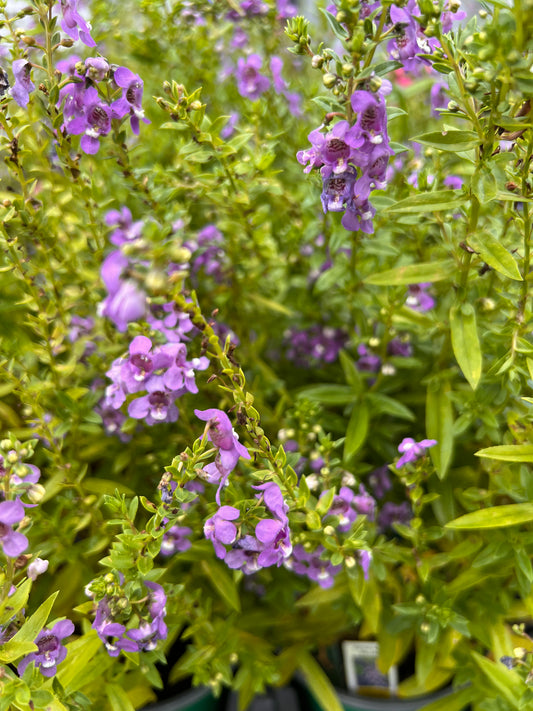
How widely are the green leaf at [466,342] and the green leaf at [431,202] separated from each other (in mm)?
156

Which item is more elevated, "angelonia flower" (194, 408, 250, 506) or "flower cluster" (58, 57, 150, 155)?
"flower cluster" (58, 57, 150, 155)

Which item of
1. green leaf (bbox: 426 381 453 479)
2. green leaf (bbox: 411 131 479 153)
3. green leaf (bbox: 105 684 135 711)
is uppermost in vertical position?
green leaf (bbox: 411 131 479 153)

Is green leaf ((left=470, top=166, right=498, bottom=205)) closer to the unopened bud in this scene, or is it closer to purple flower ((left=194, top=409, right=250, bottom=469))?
the unopened bud

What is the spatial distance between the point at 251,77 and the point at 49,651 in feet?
3.53

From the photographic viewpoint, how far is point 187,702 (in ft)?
3.87

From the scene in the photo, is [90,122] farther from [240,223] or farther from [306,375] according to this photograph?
[306,375]

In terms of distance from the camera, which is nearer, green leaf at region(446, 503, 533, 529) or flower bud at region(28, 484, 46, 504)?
flower bud at region(28, 484, 46, 504)

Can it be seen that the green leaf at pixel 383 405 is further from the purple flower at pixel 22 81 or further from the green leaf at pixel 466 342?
the purple flower at pixel 22 81

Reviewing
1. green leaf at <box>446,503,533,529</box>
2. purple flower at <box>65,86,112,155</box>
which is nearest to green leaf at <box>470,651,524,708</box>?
green leaf at <box>446,503,533,529</box>

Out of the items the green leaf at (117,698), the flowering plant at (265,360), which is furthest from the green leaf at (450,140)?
the green leaf at (117,698)

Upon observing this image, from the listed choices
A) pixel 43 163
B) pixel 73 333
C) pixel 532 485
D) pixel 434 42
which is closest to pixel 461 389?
pixel 532 485

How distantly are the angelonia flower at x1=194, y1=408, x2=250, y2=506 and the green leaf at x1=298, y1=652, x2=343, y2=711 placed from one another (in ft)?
2.30

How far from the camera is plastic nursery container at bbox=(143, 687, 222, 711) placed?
1.16 metres

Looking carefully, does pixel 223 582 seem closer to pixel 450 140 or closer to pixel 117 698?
pixel 117 698
